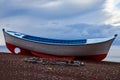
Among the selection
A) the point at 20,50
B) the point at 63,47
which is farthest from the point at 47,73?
the point at 20,50

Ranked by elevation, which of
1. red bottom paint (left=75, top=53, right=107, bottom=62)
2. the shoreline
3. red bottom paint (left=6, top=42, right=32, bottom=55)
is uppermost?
red bottom paint (left=6, top=42, right=32, bottom=55)

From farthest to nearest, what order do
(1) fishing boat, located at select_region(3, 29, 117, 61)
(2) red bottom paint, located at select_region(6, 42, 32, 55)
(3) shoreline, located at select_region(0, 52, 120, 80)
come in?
(2) red bottom paint, located at select_region(6, 42, 32, 55), (1) fishing boat, located at select_region(3, 29, 117, 61), (3) shoreline, located at select_region(0, 52, 120, 80)

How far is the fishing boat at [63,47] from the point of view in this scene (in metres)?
21.3

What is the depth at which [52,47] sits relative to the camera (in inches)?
866

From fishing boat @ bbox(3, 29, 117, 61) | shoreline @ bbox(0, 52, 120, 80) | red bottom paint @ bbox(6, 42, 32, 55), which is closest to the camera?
shoreline @ bbox(0, 52, 120, 80)

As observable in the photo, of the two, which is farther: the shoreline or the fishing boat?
the fishing boat

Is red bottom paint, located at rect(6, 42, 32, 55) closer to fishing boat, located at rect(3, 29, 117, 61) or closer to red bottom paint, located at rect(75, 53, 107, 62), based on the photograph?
fishing boat, located at rect(3, 29, 117, 61)

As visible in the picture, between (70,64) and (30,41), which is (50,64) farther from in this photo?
(30,41)

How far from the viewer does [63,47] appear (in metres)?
21.6

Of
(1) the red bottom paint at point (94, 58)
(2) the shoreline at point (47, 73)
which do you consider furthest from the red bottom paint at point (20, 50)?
(2) the shoreline at point (47, 73)

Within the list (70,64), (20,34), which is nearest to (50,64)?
(70,64)

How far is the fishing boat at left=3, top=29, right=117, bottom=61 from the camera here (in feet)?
69.7

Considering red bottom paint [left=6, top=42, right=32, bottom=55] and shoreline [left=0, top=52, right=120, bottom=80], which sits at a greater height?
red bottom paint [left=6, top=42, right=32, bottom=55]

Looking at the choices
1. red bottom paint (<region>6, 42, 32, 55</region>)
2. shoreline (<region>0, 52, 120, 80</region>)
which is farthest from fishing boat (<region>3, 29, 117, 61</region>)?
shoreline (<region>0, 52, 120, 80</region>)
